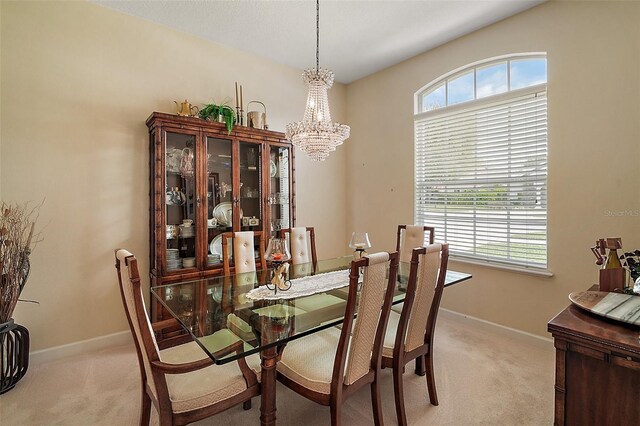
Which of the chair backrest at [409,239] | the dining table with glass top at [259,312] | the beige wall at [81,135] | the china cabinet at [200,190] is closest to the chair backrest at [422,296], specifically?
the dining table with glass top at [259,312]

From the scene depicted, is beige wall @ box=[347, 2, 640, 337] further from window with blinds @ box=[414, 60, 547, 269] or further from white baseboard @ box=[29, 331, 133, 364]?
white baseboard @ box=[29, 331, 133, 364]

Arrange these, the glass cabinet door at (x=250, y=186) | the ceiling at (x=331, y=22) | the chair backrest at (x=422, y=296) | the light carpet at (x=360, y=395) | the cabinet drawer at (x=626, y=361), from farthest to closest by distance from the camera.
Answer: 1. the glass cabinet door at (x=250, y=186)
2. the ceiling at (x=331, y=22)
3. the light carpet at (x=360, y=395)
4. the chair backrest at (x=422, y=296)
5. the cabinet drawer at (x=626, y=361)

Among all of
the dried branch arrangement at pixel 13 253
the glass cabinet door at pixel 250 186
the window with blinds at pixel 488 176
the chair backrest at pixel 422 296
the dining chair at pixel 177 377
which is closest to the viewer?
the dining chair at pixel 177 377

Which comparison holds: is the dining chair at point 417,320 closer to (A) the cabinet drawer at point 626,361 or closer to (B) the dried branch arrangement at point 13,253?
(A) the cabinet drawer at point 626,361

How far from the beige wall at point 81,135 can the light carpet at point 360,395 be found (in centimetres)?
53

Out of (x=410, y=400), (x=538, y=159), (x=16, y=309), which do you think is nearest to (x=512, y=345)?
(x=410, y=400)

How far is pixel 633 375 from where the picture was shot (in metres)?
1.27

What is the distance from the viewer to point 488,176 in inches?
127

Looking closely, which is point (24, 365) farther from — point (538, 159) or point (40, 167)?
point (538, 159)

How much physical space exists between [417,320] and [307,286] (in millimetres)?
766

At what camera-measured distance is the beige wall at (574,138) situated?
2.41 metres

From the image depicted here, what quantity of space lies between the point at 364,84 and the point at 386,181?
1458 millimetres

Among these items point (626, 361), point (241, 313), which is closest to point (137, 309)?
point (241, 313)

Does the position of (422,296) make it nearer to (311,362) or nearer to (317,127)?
(311,362)
